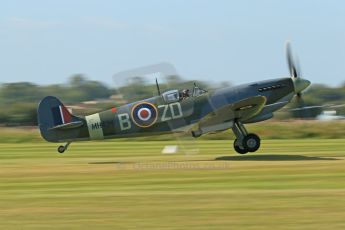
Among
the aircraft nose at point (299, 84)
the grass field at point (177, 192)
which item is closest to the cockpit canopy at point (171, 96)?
the grass field at point (177, 192)

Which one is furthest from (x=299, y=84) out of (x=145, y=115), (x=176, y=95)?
(x=145, y=115)

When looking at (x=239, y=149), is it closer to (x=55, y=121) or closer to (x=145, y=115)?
(x=145, y=115)

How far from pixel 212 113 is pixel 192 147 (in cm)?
389

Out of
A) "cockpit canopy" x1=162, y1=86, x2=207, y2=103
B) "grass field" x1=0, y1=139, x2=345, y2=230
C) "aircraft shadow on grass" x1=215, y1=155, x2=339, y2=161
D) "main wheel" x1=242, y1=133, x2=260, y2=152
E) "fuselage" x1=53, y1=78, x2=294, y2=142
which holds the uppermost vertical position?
"cockpit canopy" x1=162, y1=86, x2=207, y2=103

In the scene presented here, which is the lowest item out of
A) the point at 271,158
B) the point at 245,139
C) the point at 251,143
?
the point at 271,158

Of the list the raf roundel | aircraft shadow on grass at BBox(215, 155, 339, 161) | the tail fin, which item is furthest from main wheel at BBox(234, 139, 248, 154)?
the tail fin

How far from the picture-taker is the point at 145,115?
19625 mm

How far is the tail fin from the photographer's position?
771 inches

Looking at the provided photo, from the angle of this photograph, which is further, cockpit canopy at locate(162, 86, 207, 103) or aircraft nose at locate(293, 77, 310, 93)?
Answer: aircraft nose at locate(293, 77, 310, 93)

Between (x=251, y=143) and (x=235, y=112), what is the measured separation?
112 centimetres

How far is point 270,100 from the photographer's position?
20469 mm

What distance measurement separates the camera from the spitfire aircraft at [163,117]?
19.6m

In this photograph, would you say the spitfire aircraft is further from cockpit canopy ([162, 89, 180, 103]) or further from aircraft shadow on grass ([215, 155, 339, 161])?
aircraft shadow on grass ([215, 155, 339, 161])

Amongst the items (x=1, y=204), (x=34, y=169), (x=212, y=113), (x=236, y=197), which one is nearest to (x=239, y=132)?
(x=212, y=113)
